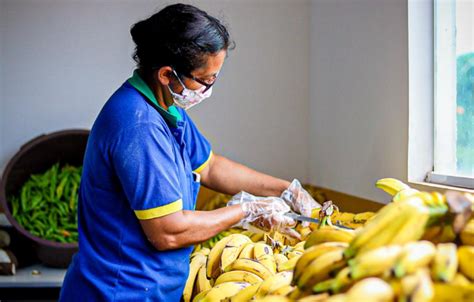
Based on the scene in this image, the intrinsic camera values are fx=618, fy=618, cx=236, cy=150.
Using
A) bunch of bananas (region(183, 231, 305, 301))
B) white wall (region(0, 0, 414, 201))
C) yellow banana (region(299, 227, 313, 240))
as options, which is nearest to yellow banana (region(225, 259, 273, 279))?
bunch of bananas (region(183, 231, 305, 301))

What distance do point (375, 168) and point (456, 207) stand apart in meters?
1.90

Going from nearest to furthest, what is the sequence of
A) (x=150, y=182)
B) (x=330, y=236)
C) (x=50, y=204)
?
(x=330, y=236), (x=150, y=182), (x=50, y=204)

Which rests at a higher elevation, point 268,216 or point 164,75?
point 164,75

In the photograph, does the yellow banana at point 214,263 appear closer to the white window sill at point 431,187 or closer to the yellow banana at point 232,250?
the yellow banana at point 232,250

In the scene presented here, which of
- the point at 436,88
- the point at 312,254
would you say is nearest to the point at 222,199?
the point at 436,88

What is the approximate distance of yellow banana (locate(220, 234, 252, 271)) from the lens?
178 cm

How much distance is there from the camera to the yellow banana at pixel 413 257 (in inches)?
31.2

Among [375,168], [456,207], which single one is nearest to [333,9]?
[375,168]

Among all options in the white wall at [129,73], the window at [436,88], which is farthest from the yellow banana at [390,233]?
the white wall at [129,73]

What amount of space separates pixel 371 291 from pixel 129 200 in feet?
3.23

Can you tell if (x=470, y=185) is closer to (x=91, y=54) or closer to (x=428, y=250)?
(x=428, y=250)

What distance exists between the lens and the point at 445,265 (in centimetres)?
81

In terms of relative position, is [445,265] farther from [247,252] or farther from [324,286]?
[247,252]

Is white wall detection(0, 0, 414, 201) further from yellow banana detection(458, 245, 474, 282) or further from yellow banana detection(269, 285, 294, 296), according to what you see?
yellow banana detection(458, 245, 474, 282)
